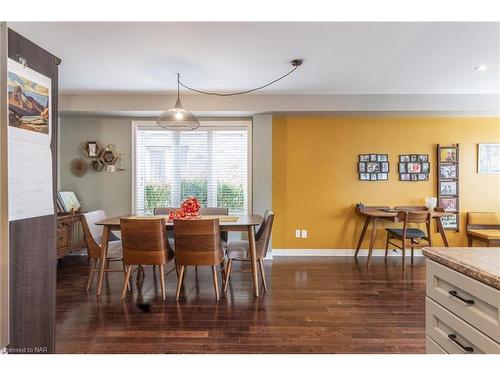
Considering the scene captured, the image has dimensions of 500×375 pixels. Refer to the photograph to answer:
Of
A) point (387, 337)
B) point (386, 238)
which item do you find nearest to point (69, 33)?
point (387, 337)

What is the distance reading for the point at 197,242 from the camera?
260 centimetres

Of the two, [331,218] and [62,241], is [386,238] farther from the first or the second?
[62,241]

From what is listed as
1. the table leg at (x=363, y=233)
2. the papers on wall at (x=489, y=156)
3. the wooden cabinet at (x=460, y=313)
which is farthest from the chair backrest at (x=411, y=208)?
the wooden cabinet at (x=460, y=313)

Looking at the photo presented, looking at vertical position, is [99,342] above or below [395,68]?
below

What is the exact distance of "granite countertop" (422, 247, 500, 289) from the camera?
3.08ft

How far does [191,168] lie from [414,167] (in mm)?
3639

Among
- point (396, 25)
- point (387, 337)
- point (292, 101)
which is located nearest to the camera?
point (387, 337)

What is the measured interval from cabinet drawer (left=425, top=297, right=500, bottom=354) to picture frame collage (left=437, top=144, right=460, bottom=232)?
12.5 ft

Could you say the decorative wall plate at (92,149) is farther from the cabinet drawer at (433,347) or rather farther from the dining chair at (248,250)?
the cabinet drawer at (433,347)

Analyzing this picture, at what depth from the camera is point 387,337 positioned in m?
2.04

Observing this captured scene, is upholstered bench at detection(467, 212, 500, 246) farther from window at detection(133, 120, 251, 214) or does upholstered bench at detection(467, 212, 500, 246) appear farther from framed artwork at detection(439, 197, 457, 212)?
window at detection(133, 120, 251, 214)

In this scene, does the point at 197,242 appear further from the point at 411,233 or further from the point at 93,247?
the point at 411,233

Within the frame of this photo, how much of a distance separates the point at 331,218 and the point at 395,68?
7.61 ft

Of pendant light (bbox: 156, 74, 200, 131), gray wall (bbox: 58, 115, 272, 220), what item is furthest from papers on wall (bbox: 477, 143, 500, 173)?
pendant light (bbox: 156, 74, 200, 131)
